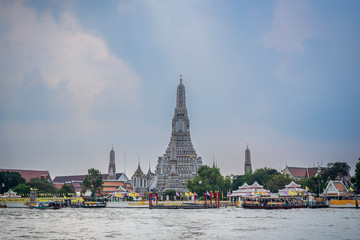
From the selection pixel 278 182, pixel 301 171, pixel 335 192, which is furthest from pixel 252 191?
pixel 301 171

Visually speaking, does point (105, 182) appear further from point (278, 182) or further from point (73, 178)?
point (278, 182)

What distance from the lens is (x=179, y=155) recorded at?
501ft

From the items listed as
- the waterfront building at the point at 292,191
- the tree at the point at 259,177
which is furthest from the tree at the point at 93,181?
the waterfront building at the point at 292,191

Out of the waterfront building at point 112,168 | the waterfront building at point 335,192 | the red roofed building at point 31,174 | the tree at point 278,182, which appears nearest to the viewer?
the waterfront building at point 335,192

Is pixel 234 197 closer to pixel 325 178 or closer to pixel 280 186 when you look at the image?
pixel 280 186

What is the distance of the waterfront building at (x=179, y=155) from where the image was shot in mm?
146500

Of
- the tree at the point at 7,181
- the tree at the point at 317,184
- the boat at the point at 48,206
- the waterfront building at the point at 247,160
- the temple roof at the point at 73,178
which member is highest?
the waterfront building at the point at 247,160

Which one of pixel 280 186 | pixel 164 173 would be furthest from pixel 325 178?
pixel 164 173

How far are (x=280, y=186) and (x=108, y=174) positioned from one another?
6816 centimetres

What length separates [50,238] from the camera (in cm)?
3769

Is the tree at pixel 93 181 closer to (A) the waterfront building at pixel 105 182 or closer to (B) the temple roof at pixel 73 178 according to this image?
(A) the waterfront building at pixel 105 182

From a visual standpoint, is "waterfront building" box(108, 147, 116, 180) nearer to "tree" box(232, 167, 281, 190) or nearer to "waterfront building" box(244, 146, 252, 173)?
"tree" box(232, 167, 281, 190)

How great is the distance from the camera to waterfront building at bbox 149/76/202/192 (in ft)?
481

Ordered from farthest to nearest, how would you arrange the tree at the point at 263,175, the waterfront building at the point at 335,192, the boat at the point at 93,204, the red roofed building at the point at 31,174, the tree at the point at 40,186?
the red roofed building at the point at 31,174 < the tree at the point at 263,175 < the tree at the point at 40,186 < the boat at the point at 93,204 < the waterfront building at the point at 335,192
